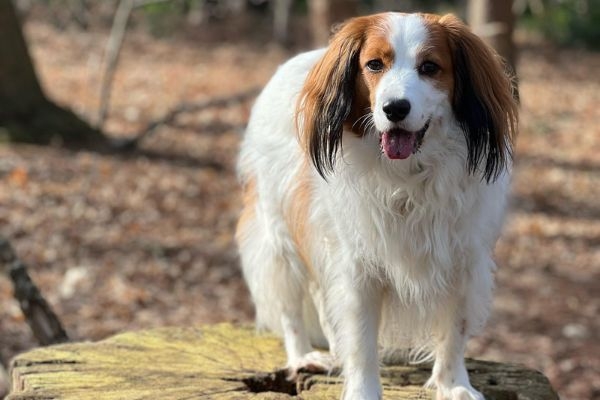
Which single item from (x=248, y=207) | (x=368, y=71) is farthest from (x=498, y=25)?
(x=368, y=71)

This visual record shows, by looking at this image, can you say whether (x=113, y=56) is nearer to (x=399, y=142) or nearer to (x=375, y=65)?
(x=375, y=65)

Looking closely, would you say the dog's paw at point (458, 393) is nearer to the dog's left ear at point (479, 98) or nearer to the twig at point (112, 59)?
the dog's left ear at point (479, 98)

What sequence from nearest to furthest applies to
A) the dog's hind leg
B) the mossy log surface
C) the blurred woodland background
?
the mossy log surface
the dog's hind leg
the blurred woodland background

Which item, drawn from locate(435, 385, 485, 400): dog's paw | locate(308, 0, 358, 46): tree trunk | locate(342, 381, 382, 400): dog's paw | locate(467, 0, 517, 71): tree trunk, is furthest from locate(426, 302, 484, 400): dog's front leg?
locate(308, 0, 358, 46): tree trunk

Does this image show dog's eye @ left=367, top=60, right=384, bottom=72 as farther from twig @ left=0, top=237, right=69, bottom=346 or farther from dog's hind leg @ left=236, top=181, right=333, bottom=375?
twig @ left=0, top=237, right=69, bottom=346

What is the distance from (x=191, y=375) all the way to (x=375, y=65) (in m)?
1.67

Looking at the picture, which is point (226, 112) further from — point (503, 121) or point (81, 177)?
point (503, 121)

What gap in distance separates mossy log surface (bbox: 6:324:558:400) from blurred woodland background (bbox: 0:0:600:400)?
0.85 m

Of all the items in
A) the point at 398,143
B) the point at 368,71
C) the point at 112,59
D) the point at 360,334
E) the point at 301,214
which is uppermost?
the point at 368,71

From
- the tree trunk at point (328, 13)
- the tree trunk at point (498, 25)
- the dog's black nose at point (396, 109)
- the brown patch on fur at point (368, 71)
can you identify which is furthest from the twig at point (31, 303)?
the tree trunk at point (328, 13)

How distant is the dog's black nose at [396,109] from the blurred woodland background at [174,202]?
2639 millimetres

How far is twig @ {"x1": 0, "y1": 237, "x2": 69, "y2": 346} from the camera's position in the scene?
5.08m

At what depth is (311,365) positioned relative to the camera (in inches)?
171

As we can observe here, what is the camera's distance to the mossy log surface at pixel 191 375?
4.05 metres
